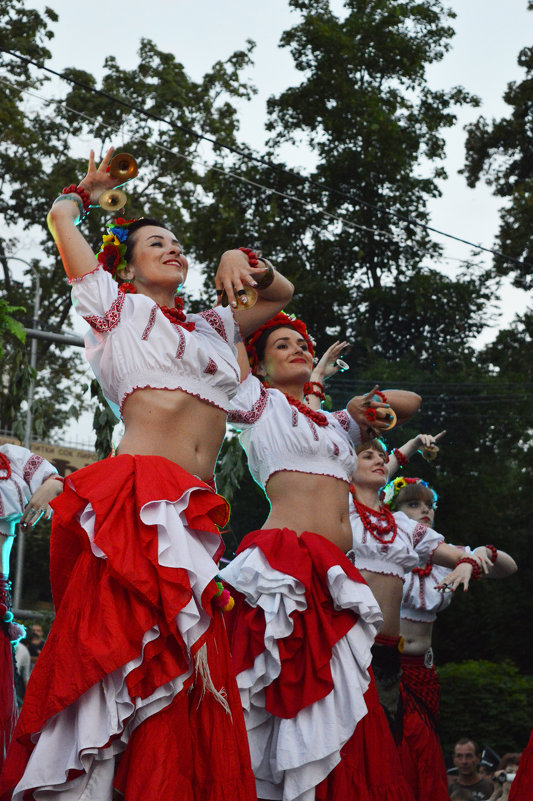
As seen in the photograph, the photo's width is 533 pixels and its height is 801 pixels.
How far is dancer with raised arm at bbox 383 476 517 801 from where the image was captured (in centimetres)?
573

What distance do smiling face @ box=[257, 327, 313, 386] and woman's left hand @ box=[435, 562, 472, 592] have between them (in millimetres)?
1229

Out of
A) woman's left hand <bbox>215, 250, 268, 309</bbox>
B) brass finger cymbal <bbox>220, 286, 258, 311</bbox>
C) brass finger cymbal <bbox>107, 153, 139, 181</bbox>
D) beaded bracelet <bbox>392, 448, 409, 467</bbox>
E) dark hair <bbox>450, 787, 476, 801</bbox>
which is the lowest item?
dark hair <bbox>450, 787, 476, 801</bbox>

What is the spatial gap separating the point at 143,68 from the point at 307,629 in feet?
60.5

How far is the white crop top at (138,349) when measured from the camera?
338cm

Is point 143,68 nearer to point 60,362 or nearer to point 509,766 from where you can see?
point 60,362

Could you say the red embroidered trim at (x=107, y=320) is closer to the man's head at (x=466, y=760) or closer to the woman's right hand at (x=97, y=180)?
the woman's right hand at (x=97, y=180)

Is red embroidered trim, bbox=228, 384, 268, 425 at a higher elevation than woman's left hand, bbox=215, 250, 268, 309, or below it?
below

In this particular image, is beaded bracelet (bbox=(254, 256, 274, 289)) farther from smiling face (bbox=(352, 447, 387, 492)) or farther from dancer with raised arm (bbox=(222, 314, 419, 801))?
smiling face (bbox=(352, 447, 387, 492))

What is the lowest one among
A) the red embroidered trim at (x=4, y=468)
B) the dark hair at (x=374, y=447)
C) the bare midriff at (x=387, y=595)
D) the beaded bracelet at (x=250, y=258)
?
the bare midriff at (x=387, y=595)

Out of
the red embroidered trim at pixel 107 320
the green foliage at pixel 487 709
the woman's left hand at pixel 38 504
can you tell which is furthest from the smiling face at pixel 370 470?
the green foliage at pixel 487 709

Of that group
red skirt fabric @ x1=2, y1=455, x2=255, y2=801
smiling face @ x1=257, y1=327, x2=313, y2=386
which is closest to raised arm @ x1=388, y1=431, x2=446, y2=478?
smiling face @ x1=257, y1=327, x2=313, y2=386

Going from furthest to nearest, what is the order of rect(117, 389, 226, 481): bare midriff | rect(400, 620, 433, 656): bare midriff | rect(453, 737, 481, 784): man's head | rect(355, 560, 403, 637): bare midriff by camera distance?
rect(453, 737, 481, 784): man's head, rect(400, 620, 433, 656): bare midriff, rect(355, 560, 403, 637): bare midriff, rect(117, 389, 226, 481): bare midriff

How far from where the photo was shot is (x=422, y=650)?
21.9ft

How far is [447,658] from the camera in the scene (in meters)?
16.6
